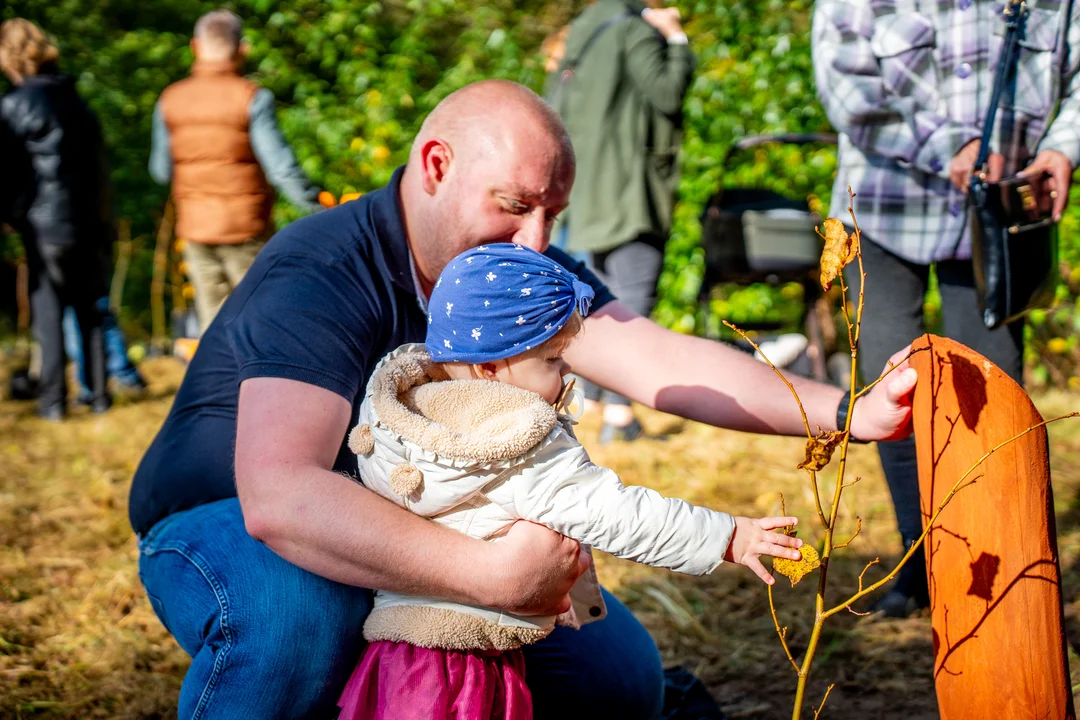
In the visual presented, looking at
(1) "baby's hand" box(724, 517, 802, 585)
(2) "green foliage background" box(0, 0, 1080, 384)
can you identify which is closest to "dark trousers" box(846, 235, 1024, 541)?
(1) "baby's hand" box(724, 517, 802, 585)

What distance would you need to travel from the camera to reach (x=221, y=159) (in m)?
5.13

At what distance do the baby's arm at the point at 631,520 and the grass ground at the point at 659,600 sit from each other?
1.19 meters

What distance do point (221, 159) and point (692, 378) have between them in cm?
383

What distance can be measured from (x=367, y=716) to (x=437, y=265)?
807 millimetres

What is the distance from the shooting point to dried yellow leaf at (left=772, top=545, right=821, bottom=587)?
50.3 inches

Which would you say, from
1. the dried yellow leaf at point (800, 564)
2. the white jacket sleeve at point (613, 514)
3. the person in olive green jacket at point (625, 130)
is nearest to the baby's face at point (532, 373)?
the white jacket sleeve at point (613, 514)

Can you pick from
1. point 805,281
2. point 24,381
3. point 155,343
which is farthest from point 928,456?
point 155,343

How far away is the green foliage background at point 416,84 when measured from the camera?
593 cm

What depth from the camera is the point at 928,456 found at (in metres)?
1.49

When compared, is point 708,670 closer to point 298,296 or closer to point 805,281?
point 298,296

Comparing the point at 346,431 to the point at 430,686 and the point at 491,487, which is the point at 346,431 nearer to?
the point at 491,487

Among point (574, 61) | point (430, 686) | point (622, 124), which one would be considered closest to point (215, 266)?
point (574, 61)

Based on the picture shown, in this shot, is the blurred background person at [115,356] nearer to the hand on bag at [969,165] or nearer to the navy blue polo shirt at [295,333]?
the navy blue polo shirt at [295,333]

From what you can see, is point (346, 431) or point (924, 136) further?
point (924, 136)
